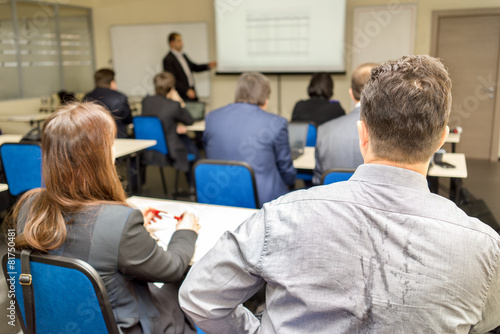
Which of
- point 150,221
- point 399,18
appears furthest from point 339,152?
point 399,18

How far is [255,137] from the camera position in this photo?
8.14ft

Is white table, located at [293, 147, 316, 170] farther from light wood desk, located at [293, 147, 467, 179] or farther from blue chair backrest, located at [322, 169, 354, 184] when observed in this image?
blue chair backrest, located at [322, 169, 354, 184]

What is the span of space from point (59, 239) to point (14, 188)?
2.06 metres

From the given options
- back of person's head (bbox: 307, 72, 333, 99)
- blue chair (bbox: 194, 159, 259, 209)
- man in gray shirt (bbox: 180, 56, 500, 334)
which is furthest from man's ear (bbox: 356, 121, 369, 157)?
back of person's head (bbox: 307, 72, 333, 99)

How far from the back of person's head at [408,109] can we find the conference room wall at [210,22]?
5526 millimetres

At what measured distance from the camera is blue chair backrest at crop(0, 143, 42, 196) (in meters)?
2.76

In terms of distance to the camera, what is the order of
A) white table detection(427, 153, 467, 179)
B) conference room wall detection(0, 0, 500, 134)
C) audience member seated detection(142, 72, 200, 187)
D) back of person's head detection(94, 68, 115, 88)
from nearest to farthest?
white table detection(427, 153, 467, 179) → audience member seated detection(142, 72, 200, 187) → back of person's head detection(94, 68, 115, 88) → conference room wall detection(0, 0, 500, 134)

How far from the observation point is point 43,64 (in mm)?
6551

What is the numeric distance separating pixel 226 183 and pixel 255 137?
40 cm

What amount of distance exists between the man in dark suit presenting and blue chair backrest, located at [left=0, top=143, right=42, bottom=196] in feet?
11.3

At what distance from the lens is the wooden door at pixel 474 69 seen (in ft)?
18.5

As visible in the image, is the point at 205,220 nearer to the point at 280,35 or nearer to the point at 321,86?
the point at 321,86

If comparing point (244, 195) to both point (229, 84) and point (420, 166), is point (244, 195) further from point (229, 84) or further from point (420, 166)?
point (229, 84)

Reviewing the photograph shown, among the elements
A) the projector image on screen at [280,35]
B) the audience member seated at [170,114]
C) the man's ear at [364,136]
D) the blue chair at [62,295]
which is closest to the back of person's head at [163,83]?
the audience member seated at [170,114]
